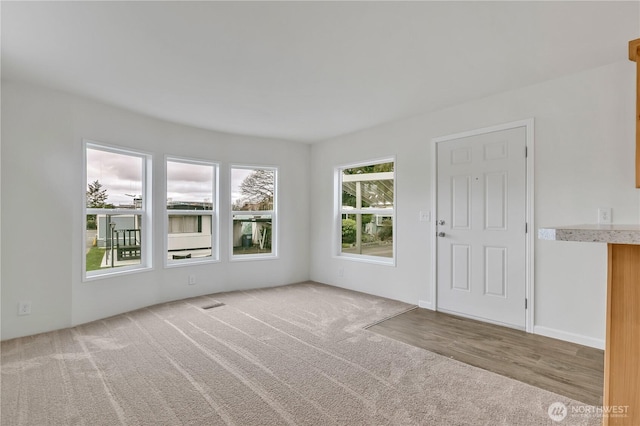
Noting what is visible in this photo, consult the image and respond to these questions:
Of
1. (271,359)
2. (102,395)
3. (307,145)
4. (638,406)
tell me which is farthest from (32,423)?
(307,145)

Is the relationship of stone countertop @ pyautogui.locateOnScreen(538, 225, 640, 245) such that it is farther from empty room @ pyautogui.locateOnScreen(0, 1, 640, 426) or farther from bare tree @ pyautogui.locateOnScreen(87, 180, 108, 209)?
bare tree @ pyautogui.locateOnScreen(87, 180, 108, 209)

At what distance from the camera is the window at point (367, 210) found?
451 cm

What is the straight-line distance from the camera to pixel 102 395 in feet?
6.65

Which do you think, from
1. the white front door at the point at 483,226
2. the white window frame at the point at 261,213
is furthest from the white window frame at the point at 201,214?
the white front door at the point at 483,226

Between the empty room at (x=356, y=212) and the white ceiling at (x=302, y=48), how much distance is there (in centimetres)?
2

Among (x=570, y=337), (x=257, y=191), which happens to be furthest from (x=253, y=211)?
(x=570, y=337)

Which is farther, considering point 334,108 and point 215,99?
point 334,108

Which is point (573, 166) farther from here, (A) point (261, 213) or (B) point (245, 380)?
(A) point (261, 213)

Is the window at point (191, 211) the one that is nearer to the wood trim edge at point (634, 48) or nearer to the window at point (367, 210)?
the window at point (367, 210)

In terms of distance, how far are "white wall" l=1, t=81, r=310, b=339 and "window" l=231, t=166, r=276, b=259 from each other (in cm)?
92

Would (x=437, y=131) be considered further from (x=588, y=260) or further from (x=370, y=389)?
(x=370, y=389)

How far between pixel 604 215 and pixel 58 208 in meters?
5.20

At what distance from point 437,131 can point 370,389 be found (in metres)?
3.01

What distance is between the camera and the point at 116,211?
12.2 feet
